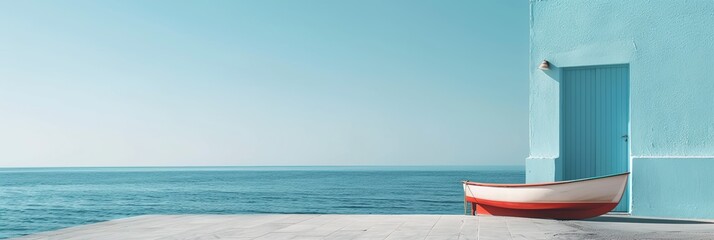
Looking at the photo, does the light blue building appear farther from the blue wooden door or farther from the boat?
the boat

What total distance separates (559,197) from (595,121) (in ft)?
5.75

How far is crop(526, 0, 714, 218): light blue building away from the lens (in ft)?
32.2

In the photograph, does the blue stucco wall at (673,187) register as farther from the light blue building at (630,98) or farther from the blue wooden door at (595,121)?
the blue wooden door at (595,121)

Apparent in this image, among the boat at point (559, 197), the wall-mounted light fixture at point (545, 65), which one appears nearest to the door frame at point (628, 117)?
the wall-mounted light fixture at point (545, 65)

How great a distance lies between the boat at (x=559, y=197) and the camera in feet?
30.5

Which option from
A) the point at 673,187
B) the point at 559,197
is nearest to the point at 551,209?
the point at 559,197

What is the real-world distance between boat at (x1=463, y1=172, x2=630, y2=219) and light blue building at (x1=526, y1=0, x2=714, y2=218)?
912 millimetres

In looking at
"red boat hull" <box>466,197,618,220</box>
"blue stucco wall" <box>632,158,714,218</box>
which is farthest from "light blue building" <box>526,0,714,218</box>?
"red boat hull" <box>466,197,618,220</box>

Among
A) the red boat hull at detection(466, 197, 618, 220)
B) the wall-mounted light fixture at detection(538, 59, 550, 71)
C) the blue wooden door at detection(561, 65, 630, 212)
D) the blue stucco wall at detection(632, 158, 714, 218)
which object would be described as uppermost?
the wall-mounted light fixture at detection(538, 59, 550, 71)

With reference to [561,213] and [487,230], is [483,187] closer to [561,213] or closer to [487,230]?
[561,213]

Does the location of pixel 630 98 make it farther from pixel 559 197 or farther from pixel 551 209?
pixel 551 209

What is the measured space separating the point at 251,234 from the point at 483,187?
Answer: 160 inches

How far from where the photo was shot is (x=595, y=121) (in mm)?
10688

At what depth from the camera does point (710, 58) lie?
979 cm
